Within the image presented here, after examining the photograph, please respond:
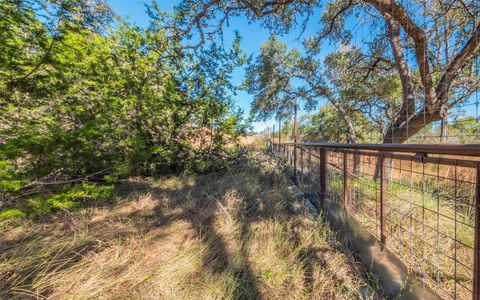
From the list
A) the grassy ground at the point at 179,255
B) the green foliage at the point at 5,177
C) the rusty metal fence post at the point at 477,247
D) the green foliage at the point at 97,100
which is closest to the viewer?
the rusty metal fence post at the point at 477,247

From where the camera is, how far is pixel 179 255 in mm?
1451

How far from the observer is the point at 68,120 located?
241 centimetres

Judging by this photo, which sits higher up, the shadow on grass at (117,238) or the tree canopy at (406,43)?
the tree canopy at (406,43)

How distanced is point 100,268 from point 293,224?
171 centimetres

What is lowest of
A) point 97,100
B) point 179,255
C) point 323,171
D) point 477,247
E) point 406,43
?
point 179,255

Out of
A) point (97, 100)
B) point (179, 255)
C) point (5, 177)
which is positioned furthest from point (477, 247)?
point (97, 100)

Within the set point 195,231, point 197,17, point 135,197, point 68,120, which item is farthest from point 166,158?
point 197,17

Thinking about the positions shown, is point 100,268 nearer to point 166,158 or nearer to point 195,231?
point 195,231

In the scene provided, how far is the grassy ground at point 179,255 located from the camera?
3.72 ft

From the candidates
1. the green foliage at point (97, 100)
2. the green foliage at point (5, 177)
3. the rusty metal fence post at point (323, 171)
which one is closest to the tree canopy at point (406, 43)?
the green foliage at point (97, 100)

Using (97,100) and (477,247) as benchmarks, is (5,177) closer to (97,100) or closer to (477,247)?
(97,100)

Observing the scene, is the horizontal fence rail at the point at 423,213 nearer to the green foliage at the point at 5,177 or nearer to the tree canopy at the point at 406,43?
the tree canopy at the point at 406,43

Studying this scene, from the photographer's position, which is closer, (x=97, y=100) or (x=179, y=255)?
(x=179, y=255)

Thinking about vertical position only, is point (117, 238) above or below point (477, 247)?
below
